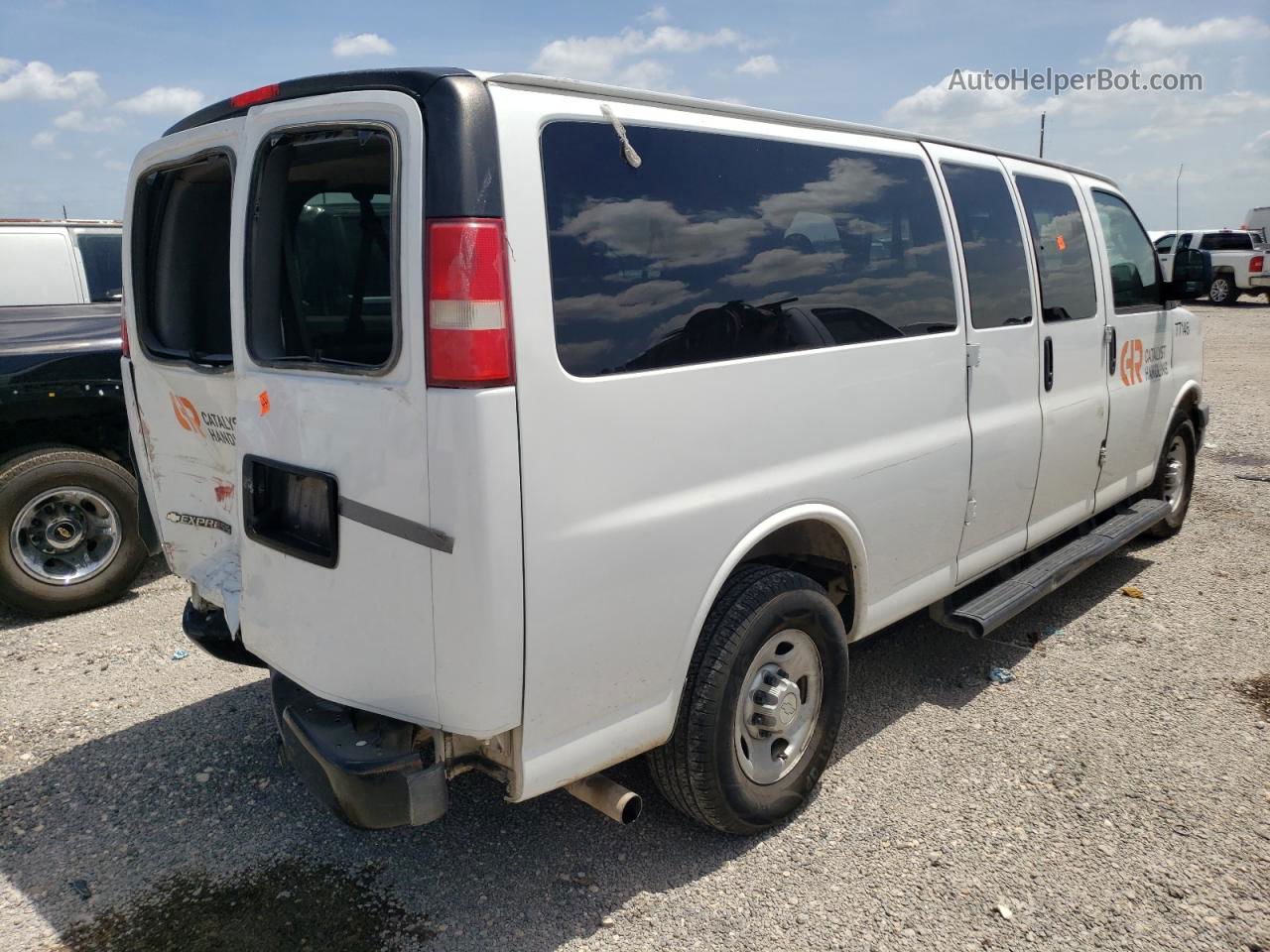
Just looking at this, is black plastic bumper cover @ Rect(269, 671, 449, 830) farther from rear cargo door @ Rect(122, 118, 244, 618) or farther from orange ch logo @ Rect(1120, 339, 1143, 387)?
orange ch logo @ Rect(1120, 339, 1143, 387)

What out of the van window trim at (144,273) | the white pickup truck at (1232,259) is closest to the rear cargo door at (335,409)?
the van window trim at (144,273)

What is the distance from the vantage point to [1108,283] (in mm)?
5023

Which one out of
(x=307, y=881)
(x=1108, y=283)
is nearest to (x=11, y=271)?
(x=307, y=881)

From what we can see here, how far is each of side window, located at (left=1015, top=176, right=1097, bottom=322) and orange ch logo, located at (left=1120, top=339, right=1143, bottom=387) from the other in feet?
1.51

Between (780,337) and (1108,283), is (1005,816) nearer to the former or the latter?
(780,337)

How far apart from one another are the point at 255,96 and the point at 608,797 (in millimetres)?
2214

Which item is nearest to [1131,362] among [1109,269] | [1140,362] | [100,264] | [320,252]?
[1140,362]

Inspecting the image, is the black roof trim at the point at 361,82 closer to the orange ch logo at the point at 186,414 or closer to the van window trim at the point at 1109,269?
the orange ch logo at the point at 186,414

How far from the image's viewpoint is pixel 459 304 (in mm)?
2230

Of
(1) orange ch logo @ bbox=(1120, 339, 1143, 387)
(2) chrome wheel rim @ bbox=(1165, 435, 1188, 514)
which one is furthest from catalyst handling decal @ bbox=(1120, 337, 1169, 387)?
(2) chrome wheel rim @ bbox=(1165, 435, 1188, 514)

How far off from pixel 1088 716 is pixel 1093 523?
5.86 ft

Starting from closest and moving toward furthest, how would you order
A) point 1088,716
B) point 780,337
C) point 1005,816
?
1. point 780,337
2. point 1005,816
3. point 1088,716

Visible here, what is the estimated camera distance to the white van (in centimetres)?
230

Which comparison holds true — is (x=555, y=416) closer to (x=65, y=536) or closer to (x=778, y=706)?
(x=778, y=706)
